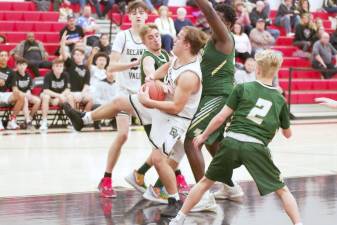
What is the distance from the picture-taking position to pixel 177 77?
656 cm

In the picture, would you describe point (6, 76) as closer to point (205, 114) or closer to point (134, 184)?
point (134, 184)

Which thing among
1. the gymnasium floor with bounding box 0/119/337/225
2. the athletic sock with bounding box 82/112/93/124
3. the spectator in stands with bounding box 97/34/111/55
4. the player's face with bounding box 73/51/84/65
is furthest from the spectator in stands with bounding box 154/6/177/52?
the athletic sock with bounding box 82/112/93/124

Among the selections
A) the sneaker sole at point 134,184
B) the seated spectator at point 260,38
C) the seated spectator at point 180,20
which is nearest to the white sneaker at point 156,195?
the sneaker sole at point 134,184

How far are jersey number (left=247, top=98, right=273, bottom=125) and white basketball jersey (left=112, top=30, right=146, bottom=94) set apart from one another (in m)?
2.16

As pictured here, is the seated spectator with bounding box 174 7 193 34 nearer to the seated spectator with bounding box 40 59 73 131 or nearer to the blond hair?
the seated spectator with bounding box 40 59 73 131

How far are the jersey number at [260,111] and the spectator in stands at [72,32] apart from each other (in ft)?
36.0

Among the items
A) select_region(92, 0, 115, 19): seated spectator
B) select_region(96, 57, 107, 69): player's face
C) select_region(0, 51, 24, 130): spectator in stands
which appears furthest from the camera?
select_region(92, 0, 115, 19): seated spectator

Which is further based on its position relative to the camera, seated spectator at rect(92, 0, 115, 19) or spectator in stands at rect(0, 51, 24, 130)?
seated spectator at rect(92, 0, 115, 19)

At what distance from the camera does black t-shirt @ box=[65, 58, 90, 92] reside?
14664mm

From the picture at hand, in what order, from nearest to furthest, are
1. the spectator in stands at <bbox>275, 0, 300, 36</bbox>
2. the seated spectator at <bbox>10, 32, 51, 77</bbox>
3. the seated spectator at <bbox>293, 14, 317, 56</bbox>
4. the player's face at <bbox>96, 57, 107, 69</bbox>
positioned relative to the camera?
the player's face at <bbox>96, 57, 107, 69</bbox>, the seated spectator at <bbox>10, 32, 51, 77</bbox>, the seated spectator at <bbox>293, 14, 317, 56</bbox>, the spectator in stands at <bbox>275, 0, 300, 36</bbox>

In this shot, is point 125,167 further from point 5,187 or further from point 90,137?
point 90,137

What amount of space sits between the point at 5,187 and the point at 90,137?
472 cm

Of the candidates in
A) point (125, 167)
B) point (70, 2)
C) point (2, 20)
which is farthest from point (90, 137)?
point (70, 2)

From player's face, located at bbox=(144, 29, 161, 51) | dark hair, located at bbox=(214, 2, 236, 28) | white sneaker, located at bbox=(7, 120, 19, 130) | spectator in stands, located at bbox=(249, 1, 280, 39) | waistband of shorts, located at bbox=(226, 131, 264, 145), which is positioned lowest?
white sneaker, located at bbox=(7, 120, 19, 130)
